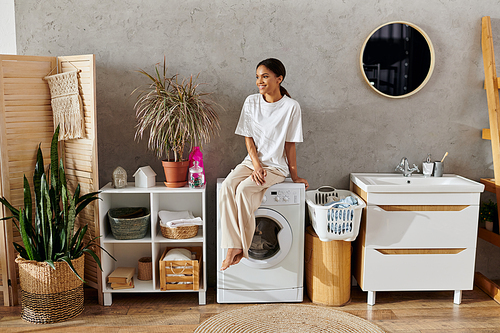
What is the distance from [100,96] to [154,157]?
1.87 feet

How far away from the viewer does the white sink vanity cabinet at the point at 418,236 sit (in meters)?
2.61

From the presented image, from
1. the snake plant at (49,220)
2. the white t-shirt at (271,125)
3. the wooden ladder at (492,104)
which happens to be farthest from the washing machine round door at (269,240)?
the wooden ladder at (492,104)

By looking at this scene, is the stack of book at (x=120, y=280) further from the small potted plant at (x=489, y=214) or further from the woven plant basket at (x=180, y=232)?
the small potted plant at (x=489, y=214)

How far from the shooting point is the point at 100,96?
9.55ft

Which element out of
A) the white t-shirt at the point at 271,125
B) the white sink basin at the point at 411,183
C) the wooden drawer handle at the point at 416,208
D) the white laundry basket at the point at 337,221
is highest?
the white t-shirt at the point at 271,125

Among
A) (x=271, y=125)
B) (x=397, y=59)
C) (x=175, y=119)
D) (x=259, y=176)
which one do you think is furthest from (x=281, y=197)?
(x=397, y=59)

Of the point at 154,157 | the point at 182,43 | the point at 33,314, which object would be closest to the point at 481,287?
the point at 154,157

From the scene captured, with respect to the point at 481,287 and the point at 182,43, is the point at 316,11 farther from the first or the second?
the point at 481,287

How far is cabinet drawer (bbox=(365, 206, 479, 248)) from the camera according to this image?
8.64ft

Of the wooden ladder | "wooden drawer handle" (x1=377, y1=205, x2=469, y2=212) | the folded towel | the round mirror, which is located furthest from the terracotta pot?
the wooden ladder

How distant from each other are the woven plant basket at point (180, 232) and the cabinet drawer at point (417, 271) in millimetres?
1144

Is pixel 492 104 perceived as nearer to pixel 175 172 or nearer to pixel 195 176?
pixel 195 176

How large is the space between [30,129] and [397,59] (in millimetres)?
2552

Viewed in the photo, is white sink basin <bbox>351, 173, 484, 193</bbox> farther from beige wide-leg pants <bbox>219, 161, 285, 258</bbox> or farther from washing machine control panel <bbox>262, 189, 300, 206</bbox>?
beige wide-leg pants <bbox>219, 161, 285, 258</bbox>
